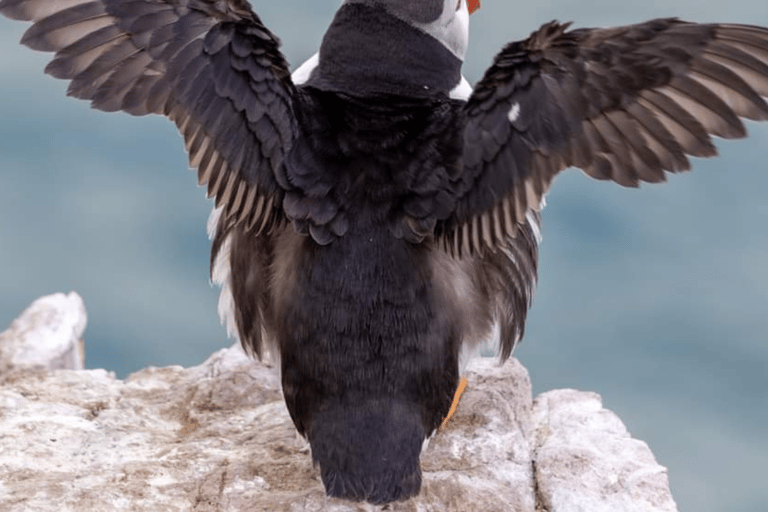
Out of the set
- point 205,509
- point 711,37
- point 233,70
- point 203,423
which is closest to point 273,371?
point 203,423

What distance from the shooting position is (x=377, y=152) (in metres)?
3.63

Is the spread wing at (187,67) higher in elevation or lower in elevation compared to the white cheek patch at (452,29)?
lower

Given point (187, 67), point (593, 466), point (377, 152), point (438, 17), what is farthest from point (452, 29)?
point (593, 466)

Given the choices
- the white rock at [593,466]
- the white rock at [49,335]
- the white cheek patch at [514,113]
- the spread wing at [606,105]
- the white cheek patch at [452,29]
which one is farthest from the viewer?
the white rock at [49,335]

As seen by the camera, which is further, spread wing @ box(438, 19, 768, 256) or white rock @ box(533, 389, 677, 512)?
white rock @ box(533, 389, 677, 512)

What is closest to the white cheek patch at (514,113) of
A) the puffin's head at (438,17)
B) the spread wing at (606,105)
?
the spread wing at (606,105)

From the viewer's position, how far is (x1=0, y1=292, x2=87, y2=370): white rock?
557 centimetres

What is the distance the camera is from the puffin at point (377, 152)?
3383 millimetres

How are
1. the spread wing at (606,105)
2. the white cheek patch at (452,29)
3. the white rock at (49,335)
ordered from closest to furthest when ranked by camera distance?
the spread wing at (606,105), the white cheek patch at (452,29), the white rock at (49,335)

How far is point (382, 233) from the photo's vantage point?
3.60 m

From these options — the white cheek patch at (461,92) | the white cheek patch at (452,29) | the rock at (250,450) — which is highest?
the white cheek patch at (452,29)

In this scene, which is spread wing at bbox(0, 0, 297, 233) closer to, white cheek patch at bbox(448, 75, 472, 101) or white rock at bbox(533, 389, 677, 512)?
white cheek patch at bbox(448, 75, 472, 101)

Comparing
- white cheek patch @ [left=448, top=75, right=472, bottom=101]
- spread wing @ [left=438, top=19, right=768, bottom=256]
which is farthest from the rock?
white cheek patch @ [left=448, top=75, right=472, bottom=101]

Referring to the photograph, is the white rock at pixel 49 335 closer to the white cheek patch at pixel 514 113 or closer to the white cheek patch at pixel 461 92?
the white cheek patch at pixel 461 92
